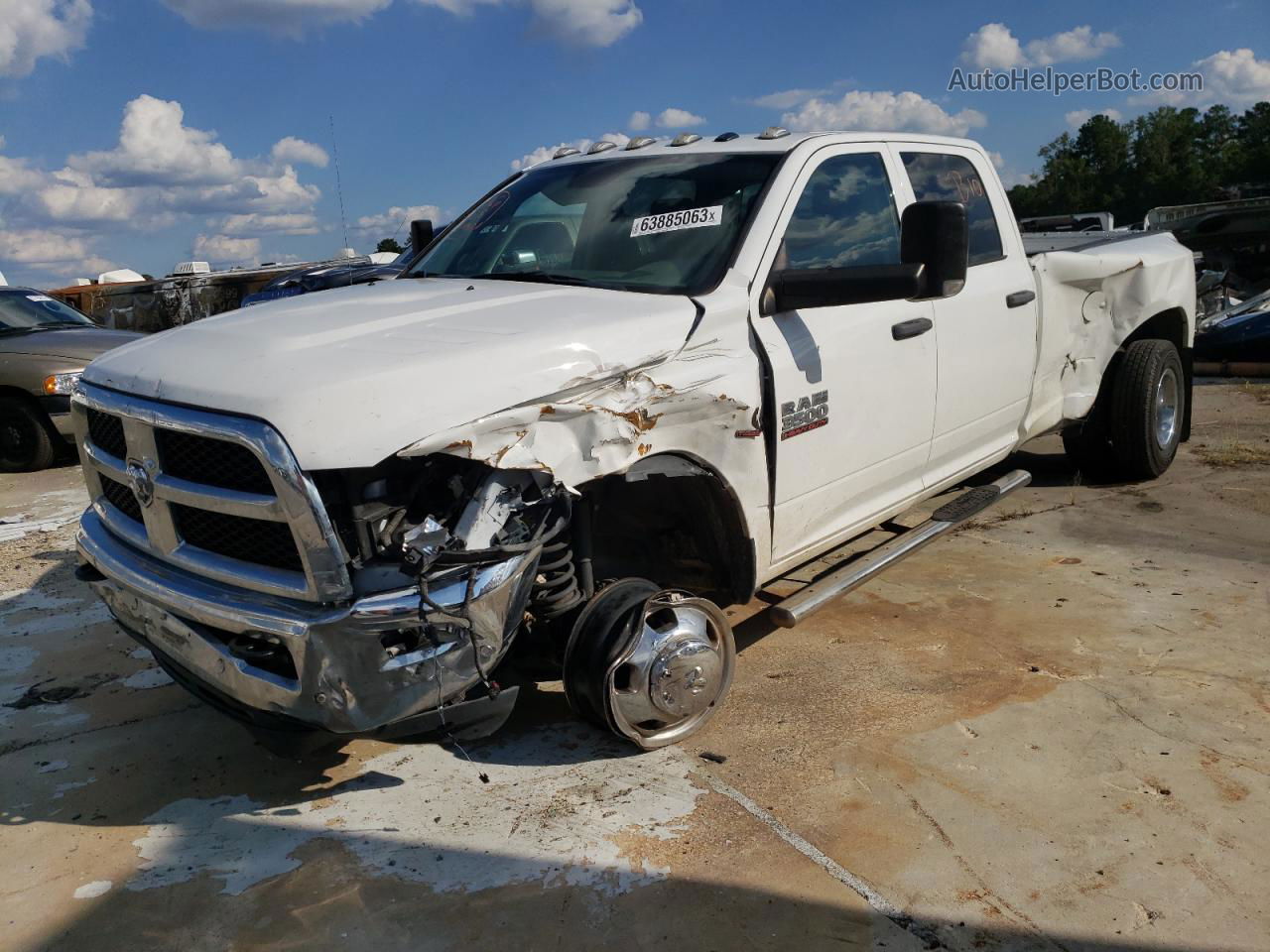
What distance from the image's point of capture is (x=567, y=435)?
273 centimetres

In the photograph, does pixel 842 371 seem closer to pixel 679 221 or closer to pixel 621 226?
pixel 679 221

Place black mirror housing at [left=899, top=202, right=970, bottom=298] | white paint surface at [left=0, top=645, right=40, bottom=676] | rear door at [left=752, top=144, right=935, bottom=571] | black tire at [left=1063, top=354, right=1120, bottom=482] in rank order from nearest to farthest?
black mirror housing at [left=899, top=202, right=970, bottom=298] < rear door at [left=752, top=144, right=935, bottom=571] < white paint surface at [left=0, top=645, right=40, bottom=676] < black tire at [left=1063, top=354, right=1120, bottom=482]

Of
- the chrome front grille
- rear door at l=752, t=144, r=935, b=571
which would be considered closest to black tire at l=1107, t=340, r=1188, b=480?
rear door at l=752, t=144, r=935, b=571


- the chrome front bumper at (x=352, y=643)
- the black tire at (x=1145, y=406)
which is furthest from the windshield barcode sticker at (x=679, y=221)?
the black tire at (x=1145, y=406)

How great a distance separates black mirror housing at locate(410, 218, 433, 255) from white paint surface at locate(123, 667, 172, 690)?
7.54 ft

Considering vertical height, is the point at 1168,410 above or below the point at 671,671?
above

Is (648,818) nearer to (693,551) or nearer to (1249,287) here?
(693,551)

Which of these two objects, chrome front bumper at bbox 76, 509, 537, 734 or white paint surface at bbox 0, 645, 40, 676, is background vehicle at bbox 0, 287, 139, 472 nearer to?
white paint surface at bbox 0, 645, 40, 676

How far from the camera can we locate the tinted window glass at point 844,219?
365 centimetres

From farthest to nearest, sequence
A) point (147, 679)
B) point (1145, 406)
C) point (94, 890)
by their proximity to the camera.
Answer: point (1145, 406) < point (147, 679) < point (94, 890)

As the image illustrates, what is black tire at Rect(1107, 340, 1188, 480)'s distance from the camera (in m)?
5.75

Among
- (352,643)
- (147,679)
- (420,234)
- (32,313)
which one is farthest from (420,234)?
(32,313)

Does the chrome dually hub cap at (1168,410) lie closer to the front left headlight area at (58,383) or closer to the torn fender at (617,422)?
the torn fender at (617,422)

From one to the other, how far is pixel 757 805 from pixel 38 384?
24.6ft
